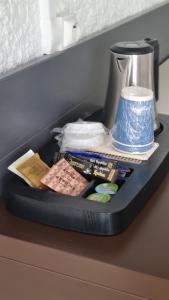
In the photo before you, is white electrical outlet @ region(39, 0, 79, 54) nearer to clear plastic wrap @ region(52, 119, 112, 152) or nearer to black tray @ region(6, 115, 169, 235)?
clear plastic wrap @ region(52, 119, 112, 152)

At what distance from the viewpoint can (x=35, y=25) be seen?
78 centimetres

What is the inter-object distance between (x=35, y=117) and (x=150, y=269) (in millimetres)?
364

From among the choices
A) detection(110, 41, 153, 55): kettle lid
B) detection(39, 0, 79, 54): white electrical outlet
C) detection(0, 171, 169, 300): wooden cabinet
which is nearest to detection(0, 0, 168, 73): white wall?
detection(39, 0, 79, 54): white electrical outlet

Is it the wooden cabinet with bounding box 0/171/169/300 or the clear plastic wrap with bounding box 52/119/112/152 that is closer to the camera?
the wooden cabinet with bounding box 0/171/169/300

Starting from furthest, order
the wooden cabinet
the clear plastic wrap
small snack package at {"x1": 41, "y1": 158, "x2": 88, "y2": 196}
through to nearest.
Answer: the clear plastic wrap
small snack package at {"x1": 41, "y1": 158, "x2": 88, "y2": 196}
the wooden cabinet

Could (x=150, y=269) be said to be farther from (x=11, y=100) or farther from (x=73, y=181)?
(x=11, y=100)

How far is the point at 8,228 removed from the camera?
2.09 ft

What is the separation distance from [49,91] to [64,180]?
0.70 ft

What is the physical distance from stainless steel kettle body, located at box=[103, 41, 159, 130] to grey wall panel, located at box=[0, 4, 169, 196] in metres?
0.10

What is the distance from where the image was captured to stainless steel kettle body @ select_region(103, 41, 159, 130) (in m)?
0.79

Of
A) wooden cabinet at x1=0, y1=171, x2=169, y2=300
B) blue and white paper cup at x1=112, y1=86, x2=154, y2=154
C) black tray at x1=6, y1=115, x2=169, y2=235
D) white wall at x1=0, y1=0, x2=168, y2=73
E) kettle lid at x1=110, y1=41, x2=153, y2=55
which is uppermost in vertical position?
white wall at x1=0, y1=0, x2=168, y2=73

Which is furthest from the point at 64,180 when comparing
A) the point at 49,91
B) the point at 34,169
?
the point at 49,91

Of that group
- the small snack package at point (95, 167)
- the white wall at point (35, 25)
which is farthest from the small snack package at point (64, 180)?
the white wall at point (35, 25)

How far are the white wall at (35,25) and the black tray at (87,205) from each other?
22cm
